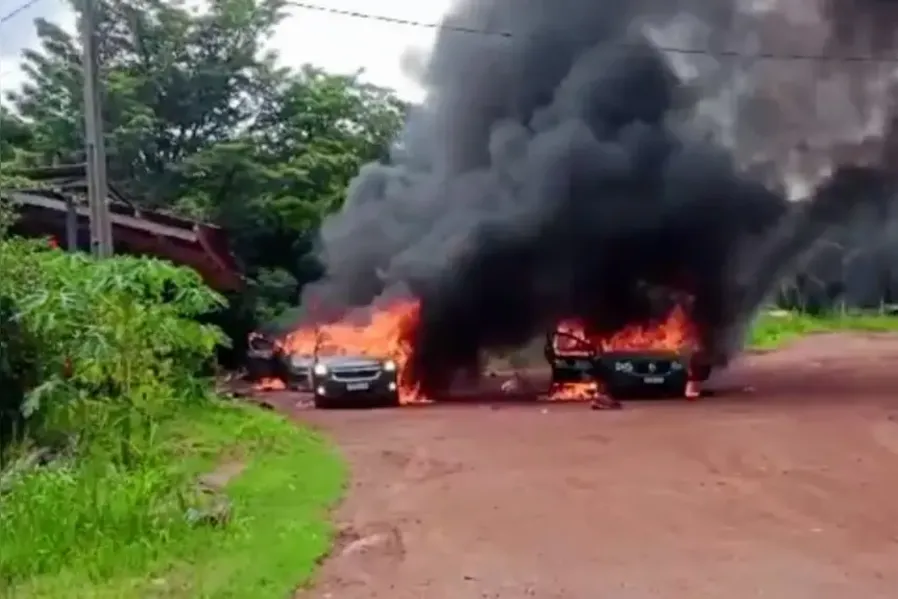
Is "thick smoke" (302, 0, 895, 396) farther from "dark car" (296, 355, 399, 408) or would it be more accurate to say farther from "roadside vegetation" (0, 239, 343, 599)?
"roadside vegetation" (0, 239, 343, 599)

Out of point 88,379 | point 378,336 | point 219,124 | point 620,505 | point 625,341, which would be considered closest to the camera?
point 620,505

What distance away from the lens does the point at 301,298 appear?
30875 mm

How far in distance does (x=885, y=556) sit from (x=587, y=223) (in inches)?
692

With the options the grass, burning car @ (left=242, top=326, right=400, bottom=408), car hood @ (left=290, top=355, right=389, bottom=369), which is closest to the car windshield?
burning car @ (left=242, top=326, right=400, bottom=408)

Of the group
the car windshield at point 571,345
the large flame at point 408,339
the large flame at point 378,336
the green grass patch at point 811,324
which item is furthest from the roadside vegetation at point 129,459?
the green grass patch at point 811,324

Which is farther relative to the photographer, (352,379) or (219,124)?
(219,124)

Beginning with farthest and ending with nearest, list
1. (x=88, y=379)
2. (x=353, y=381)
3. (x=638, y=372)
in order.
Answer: (x=638, y=372) → (x=353, y=381) → (x=88, y=379)

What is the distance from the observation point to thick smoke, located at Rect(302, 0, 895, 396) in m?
25.4

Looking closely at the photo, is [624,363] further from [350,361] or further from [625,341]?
[350,361]

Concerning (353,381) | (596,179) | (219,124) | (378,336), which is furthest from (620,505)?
(219,124)

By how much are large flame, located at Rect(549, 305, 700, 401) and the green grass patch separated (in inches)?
709

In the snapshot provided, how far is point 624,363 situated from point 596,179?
14.7ft

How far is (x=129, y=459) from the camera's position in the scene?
37.0 ft

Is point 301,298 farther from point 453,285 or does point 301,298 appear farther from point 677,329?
point 677,329
